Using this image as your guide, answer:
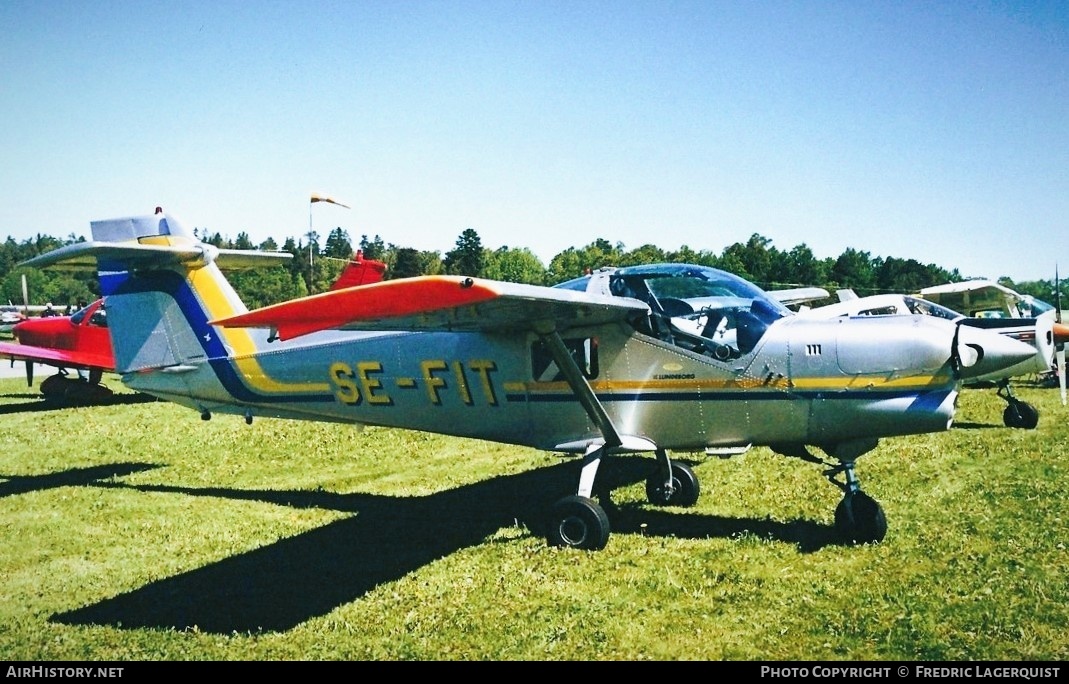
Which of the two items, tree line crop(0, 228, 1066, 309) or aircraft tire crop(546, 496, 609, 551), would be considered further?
tree line crop(0, 228, 1066, 309)

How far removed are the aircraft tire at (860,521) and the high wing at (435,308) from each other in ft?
8.33

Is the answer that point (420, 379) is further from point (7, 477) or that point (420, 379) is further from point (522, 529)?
point (7, 477)

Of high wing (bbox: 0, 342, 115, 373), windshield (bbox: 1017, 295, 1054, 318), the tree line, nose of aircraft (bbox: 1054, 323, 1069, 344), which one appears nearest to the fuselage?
nose of aircraft (bbox: 1054, 323, 1069, 344)

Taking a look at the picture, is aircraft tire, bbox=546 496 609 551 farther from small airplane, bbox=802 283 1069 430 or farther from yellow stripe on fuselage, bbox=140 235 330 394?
small airplane, bbox=802 283 1069 430

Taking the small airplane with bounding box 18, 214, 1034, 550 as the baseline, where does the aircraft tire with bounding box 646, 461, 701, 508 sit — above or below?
below

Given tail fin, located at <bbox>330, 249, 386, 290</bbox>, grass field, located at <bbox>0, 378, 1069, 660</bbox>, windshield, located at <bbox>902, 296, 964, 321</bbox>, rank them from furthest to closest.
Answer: tail fin, located at <bbox>330, 249, 386, 290</bbox> → windshield, located at <bbox>902, 296, 964, 321</bbox> → grass field, located at <bbox>0, 378, 1069, 660</bbox>

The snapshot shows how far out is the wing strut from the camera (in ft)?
22.9

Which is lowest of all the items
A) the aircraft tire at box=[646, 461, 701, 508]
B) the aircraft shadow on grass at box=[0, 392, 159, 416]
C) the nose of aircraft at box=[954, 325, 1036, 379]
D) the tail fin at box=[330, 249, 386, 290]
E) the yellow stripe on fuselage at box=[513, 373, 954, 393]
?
the aircraft tire at box=[646, 461, 701, 508]

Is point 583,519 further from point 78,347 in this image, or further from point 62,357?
point 78,347

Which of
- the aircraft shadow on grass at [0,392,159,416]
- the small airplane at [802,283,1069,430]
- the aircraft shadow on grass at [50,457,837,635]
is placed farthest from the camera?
the aircraft shadow on grass at [0,392,159,416]

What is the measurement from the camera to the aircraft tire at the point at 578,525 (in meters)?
6.78

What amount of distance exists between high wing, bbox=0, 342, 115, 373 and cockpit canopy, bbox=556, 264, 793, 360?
50.1 ft

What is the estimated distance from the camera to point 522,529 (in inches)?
296

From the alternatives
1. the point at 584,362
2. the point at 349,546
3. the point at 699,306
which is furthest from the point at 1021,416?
the point at 349,546
